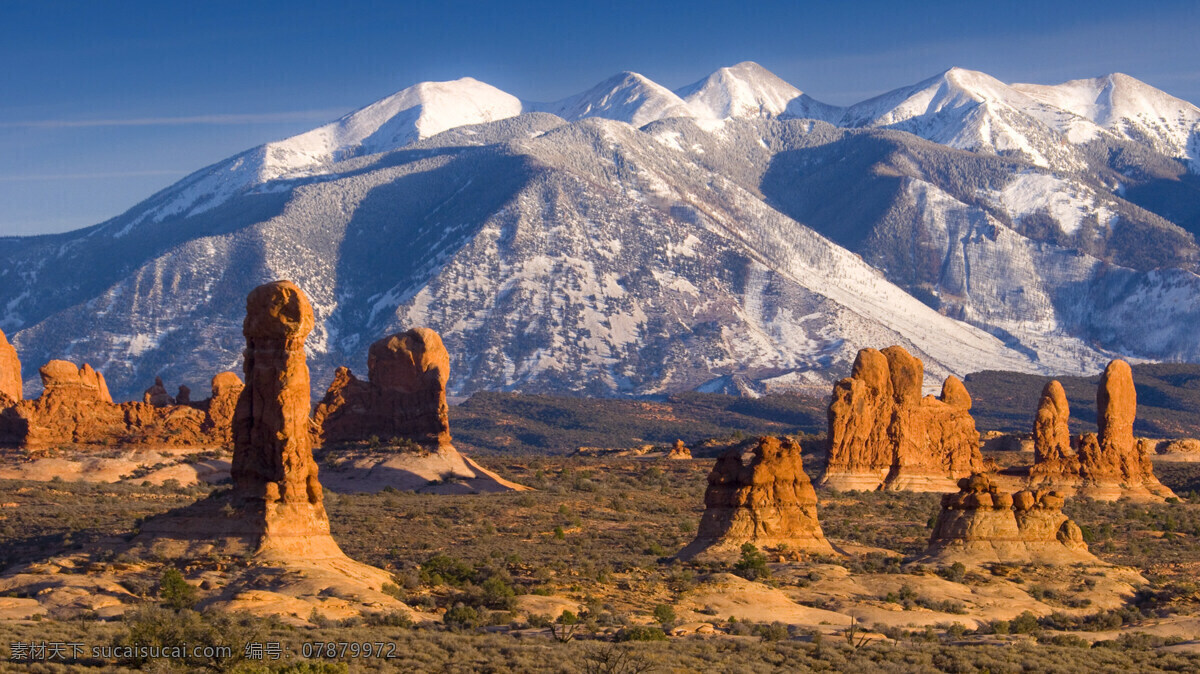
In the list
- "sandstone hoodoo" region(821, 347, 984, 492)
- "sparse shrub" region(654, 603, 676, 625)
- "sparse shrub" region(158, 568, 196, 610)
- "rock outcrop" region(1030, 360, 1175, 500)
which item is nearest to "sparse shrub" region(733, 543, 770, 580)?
"sparse shrub" region(654, 603, 676, 625)

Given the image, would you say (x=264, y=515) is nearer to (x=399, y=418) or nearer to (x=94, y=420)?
(x=94, y=420)

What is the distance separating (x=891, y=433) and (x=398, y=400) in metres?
22.9

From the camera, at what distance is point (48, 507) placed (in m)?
62.9

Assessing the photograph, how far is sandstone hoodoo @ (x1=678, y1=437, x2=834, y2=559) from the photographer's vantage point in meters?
50.8

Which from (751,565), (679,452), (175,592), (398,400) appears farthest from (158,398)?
(175,592)

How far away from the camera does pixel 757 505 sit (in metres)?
51.0

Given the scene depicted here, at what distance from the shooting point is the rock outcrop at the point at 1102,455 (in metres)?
82.2

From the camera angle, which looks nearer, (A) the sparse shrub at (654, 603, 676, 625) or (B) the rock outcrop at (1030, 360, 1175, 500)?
(A) the sparse shrub at (654, 603, 676, 625)

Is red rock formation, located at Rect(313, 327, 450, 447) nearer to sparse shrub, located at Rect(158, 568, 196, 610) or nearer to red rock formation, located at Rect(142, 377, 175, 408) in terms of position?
red rock formation, located at Rect(142, 377, 175, 408)

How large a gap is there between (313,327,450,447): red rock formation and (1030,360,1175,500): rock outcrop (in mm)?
27332

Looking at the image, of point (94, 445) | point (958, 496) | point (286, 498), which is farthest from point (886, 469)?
point (286, 498)

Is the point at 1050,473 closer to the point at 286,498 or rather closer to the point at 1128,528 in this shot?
the point at 1128,528

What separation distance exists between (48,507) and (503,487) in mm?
23049

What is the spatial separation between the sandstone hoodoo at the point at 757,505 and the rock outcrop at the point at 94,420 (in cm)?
3885
